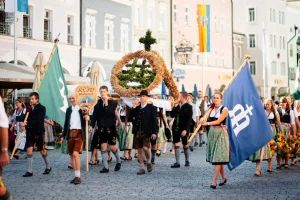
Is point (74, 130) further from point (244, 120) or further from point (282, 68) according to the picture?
point (282, 68)

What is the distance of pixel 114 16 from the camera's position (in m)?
41.9

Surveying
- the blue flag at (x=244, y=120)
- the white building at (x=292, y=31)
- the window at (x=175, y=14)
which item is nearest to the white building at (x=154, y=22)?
the window at (x=175, y=14)

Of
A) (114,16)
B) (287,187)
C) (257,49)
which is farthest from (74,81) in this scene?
(257,49)

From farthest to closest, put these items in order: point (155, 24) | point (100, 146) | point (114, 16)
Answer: point (155, 24) → point (114, 16) → point (100, 146)

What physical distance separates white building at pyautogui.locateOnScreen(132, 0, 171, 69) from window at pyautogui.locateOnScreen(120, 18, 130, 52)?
3.14 ft

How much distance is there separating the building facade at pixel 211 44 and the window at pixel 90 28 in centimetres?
1086

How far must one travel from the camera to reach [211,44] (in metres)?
58.0

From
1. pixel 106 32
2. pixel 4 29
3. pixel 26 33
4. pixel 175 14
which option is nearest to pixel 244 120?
pixel 4 29

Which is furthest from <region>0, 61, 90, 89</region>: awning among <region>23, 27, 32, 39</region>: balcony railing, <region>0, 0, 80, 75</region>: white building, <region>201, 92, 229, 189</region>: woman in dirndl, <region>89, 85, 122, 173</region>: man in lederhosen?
<region>23, 27, 32, 39</region>: balcony railing

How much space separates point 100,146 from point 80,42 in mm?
24049

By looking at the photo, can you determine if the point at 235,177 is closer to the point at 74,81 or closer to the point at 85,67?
the point at 74,81

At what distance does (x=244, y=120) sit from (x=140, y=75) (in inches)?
219

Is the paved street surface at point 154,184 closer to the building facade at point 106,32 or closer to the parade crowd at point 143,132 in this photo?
the parade crowd at point 143,132

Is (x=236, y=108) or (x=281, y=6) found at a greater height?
(x=281, y=6)
